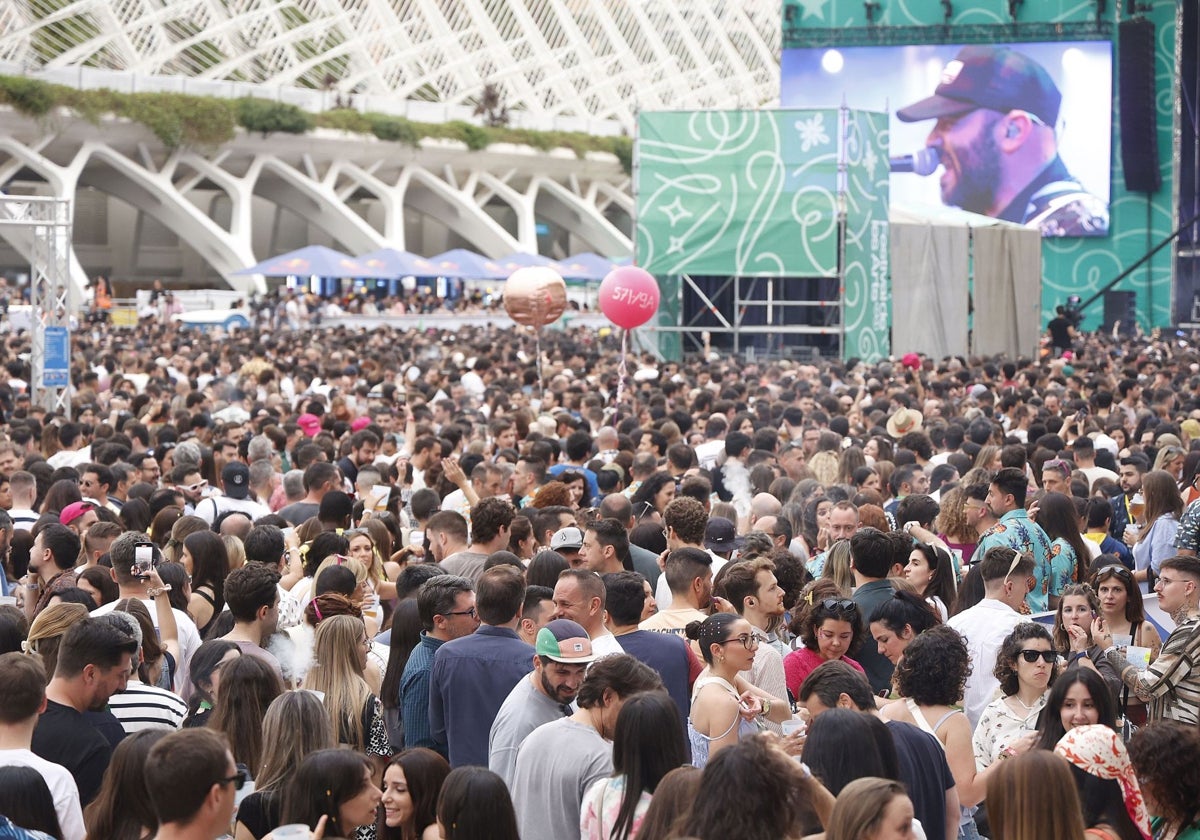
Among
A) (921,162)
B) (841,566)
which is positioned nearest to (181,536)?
(841,566)

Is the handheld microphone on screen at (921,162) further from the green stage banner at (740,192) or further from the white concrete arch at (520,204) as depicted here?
the white concrete arch at (520,204)

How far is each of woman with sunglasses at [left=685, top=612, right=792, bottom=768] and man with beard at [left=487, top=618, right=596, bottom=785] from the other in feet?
1.25

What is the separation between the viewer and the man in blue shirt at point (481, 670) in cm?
563

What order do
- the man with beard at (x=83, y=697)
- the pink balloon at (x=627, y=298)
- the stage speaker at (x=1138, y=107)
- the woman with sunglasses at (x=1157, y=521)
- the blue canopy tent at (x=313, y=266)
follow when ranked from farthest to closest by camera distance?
the blue canopy tent at (x=313, y=266) < the stage speaker at (x=1138, y=107) < the pink balloon at (x=627, y=298) < the woman with sunglasses at (x=1157, y=521) < the man with beard at (x=83, y=697)

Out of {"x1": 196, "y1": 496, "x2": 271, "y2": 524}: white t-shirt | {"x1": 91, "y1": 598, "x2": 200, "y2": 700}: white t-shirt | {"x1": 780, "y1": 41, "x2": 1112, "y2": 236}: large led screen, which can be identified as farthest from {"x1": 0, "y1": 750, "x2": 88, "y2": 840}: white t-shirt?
{"x1": 780, "y1": 41, "x2": 1112, "y2": 236}: large led screen

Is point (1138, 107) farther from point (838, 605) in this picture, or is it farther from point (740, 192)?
point (838, 605)

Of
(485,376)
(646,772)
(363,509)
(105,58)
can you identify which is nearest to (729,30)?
(105,58)

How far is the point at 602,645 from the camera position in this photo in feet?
18.4

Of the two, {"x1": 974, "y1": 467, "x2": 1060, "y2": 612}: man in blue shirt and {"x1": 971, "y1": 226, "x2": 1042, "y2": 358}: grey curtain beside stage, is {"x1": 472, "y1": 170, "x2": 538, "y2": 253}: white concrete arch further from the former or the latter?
{"x1": 974, "y1": 467, "x2": 1060, "y2": 612}: man in blue shirt

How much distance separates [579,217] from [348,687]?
65908 millimetres

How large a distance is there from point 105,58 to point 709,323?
112 feet

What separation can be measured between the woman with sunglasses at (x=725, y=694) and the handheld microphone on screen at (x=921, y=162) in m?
33.0

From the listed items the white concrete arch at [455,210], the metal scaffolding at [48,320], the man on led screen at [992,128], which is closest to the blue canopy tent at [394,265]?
the white concrete arch at [455,210]

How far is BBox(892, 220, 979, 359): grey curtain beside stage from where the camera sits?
27625mm
